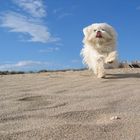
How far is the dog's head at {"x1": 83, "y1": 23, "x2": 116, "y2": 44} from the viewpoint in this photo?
7.93 m

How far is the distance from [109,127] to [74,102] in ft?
3.21

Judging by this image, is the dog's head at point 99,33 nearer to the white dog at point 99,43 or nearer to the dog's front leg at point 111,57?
the white dog at point 99,43

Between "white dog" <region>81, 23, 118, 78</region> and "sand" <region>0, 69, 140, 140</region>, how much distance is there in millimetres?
2553

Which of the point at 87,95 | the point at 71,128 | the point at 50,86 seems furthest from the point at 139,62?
the point at 71,128

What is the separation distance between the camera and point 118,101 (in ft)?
13.4

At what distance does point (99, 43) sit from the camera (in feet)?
26.1

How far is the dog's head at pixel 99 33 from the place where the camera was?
312 inches

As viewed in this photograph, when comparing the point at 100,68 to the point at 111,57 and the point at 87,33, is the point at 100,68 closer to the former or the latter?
the point at 111,57

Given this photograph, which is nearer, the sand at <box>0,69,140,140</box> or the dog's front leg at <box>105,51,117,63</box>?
the sand at <box>0,69,140,140</box>

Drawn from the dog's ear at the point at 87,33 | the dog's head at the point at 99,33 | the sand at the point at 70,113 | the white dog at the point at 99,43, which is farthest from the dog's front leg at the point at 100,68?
the sand at the point at 70,113

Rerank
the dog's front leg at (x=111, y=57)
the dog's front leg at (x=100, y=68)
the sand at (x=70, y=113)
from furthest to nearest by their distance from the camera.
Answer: the dog's front leg at (x=111, y=57) < the dog's front leg at (x=100, y=68) < the sand at (x=70, y=113)

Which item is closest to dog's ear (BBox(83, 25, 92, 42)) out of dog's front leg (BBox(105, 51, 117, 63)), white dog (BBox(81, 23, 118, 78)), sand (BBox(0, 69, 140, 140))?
white dog (BBox(81, 23, 118, 78))

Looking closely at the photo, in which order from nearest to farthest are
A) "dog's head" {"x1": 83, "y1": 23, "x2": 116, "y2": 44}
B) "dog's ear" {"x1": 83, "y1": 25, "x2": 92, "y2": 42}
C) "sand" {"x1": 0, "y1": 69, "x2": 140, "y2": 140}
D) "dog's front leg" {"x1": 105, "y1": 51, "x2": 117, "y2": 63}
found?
"sand" {"x1": 0, "y1": 69, "x2": 140, "y2": 140} → "dog's front leg" {"x1": 105, "y1": 51, "x2": 117, "y2": 63} → "dog's head" {"x1": 83, "y1": 23, "x2": 116, "y2": 44} → "dog's ear" {"x1": 83, "y1": 25, "x2": 92, "y2": 42}

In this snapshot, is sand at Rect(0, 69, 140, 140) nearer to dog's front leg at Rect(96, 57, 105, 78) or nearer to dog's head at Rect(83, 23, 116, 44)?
dog's front leg at Rect(96, 57, 105, 78)
